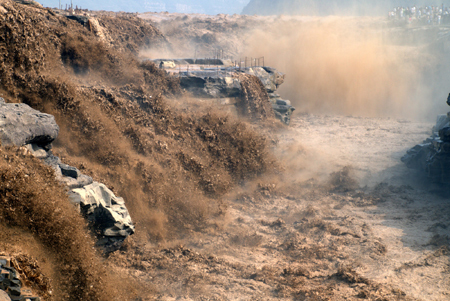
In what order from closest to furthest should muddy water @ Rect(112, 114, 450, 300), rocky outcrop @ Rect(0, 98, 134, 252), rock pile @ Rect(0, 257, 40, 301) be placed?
rock pile @ Rect(0, 257, 40, 301) < rocky outcrop @ Rect(0, 98, 134, 252) < muddy water @ Rect(112, 114, 450, 300)

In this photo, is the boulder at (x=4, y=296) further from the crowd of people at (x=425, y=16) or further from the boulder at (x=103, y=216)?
the crowd of people at (x=425, y=16)

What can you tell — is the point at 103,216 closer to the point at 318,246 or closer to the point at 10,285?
the point at 10,285

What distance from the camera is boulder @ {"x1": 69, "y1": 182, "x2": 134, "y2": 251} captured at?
6.04 m

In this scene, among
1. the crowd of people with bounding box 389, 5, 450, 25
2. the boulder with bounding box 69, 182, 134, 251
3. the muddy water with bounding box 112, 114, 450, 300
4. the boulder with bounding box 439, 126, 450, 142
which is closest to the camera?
the boulder with bounding box 69, 182, 134, 251

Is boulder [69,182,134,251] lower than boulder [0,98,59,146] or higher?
lower

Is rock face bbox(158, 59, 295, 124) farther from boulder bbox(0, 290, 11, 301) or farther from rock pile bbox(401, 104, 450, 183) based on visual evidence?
boulder bbox(0, 290, 11, 301)

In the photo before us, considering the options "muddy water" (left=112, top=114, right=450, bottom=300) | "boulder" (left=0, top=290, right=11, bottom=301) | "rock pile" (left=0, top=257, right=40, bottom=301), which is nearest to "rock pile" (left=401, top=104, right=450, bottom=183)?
"muddy water" (left=112, top=114, right=450, bottom=300)

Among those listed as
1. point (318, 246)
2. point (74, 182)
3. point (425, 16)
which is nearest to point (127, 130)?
point (74, 182)

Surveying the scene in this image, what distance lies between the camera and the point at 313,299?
6598mm

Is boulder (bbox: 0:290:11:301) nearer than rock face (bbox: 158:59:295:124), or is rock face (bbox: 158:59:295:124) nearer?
boulder (bbox: 0:290:11:301)

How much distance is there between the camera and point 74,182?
241 inches

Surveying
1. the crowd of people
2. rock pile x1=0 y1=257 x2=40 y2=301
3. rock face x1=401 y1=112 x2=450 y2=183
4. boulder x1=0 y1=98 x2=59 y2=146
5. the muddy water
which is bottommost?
the muddy water

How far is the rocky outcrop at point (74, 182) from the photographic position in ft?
19.0

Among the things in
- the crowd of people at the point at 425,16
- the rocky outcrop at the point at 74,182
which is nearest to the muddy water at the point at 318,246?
the rocky outcrop at the point at 74,182
